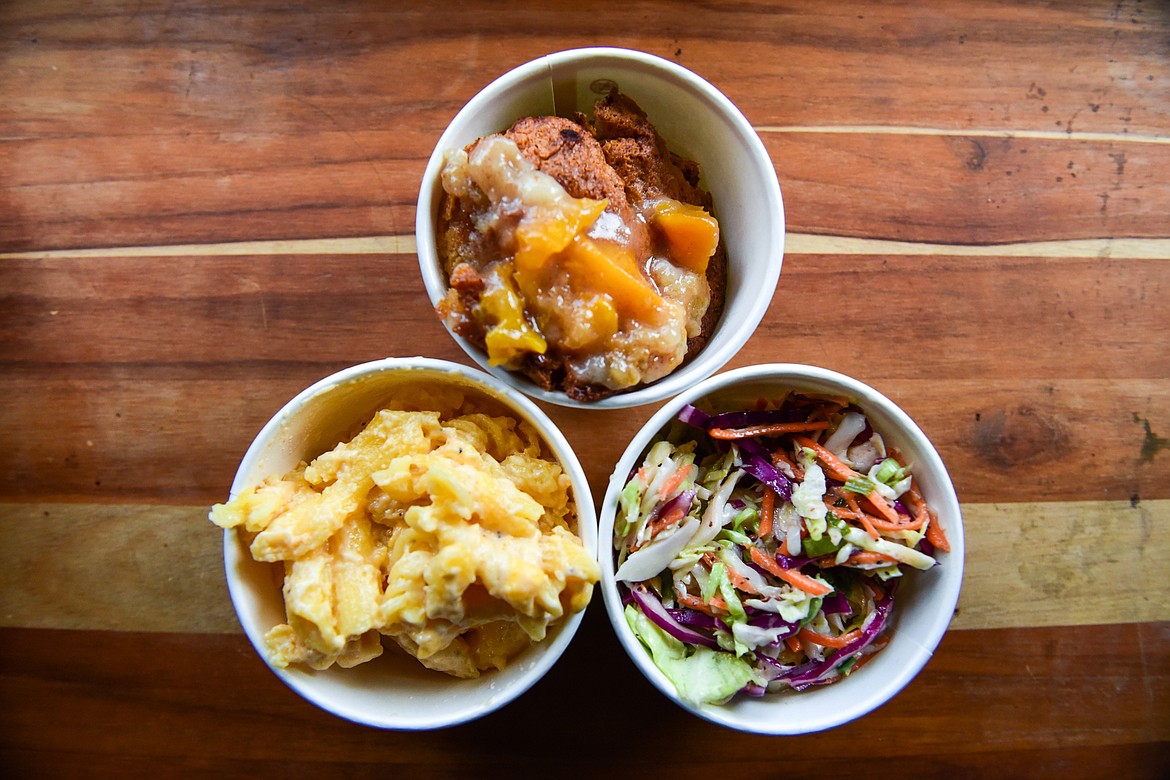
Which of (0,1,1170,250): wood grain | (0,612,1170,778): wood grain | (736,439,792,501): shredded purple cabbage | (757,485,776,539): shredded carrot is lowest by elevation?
(0,612,1170,778): wood grain

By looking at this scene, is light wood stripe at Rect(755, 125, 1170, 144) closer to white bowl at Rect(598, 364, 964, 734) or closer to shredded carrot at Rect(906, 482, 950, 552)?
white bowl at Rect(598, 364, 964, 734)

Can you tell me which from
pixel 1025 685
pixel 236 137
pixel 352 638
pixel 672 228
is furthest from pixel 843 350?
pixel 236 137

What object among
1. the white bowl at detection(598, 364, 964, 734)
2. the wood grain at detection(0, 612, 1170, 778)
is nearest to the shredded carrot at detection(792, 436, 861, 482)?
the white bowl at detection(598, 364, 964, 734)

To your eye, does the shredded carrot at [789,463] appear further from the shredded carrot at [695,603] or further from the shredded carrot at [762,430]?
the shredded carrot at [695,603]

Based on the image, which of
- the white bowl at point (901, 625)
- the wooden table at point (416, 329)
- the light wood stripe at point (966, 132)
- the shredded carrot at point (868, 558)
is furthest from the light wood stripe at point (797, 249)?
the shredded carrot at point (868, 558)

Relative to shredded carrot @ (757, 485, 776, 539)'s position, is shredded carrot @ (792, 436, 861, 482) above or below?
above

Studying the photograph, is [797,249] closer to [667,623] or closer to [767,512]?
[767,512]
